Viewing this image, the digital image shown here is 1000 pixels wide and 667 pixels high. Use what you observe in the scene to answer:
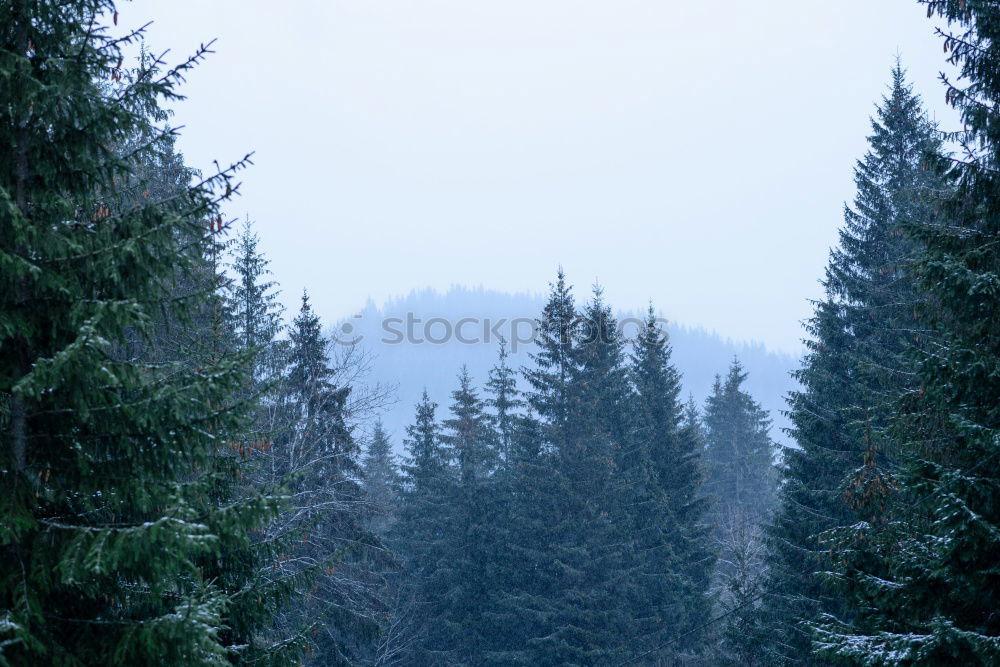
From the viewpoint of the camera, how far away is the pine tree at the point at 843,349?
16750mm

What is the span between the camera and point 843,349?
1859cm

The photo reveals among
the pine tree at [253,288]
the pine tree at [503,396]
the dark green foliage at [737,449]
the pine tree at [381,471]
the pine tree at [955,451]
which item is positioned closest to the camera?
the pine tree at [955,451]

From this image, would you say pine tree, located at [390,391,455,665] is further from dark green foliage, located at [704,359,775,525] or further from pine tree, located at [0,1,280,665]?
dark green foliage, located at [704,359,775,525]

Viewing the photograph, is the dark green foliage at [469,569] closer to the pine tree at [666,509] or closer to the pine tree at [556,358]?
the pine tree at [556,358]

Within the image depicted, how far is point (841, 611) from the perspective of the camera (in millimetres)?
16328

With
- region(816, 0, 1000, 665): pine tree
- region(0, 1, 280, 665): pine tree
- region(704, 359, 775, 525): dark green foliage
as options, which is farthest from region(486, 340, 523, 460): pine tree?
region(704, 359, 775, 525): dark green foliage

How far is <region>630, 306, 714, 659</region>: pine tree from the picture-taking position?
95.8ft

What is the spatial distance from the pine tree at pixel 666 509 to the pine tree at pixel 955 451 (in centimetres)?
2064

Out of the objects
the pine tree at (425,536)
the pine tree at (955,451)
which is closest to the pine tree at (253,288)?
the pine tree at (425,536)

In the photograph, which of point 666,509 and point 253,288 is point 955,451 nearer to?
point 253,288

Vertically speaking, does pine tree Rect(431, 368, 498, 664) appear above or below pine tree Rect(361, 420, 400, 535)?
below

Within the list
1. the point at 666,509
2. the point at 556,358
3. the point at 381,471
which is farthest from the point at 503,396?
the point at 381,471

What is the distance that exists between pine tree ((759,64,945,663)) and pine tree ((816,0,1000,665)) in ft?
27.6

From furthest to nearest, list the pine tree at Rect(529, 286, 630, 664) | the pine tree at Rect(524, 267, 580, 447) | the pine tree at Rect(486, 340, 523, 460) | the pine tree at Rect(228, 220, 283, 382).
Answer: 1. the pine tree at Rect(486, 340, 523, 460)
2. the pine tree at Rect(524, 267, 580, 447)
3. the pine tree at Rect(529, 286, 630, 664)
4. the pine tree at Rect(228, 220, 283, 382)
